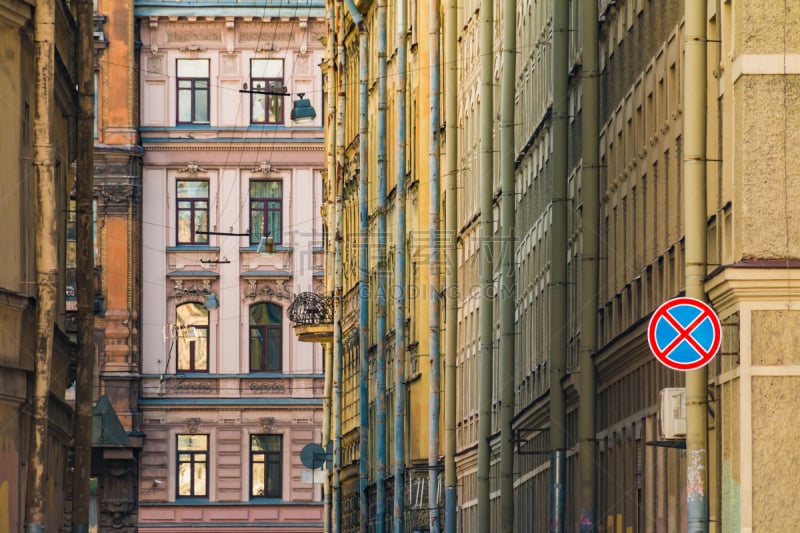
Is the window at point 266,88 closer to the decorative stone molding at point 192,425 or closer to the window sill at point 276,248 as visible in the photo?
the window sill at point 276,248

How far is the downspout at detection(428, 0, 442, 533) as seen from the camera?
41.5m

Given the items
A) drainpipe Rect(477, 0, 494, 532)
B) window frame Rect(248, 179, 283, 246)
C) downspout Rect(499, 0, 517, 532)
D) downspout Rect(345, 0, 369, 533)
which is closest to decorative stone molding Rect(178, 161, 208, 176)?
window frame Rect(248, 179, 283, 246)

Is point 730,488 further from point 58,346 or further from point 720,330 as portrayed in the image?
point 58,346

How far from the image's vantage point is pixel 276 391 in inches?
2832

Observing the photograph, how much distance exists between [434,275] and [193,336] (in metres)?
31.1

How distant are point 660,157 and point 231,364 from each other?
48752 millimetres

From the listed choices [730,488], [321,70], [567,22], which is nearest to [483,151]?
[567,22]

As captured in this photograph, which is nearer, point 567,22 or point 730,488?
point 730,488

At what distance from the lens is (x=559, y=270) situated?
29766 millimetres

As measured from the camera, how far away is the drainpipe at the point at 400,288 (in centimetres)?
4353

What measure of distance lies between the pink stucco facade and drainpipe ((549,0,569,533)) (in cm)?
4103

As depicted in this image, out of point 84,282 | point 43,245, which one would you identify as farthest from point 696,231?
point 84,282

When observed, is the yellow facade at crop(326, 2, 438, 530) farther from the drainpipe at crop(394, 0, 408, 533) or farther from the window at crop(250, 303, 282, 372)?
the window at crop(250, 303, 282, 372)

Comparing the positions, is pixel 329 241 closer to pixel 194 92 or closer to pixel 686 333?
pixel 194 92
